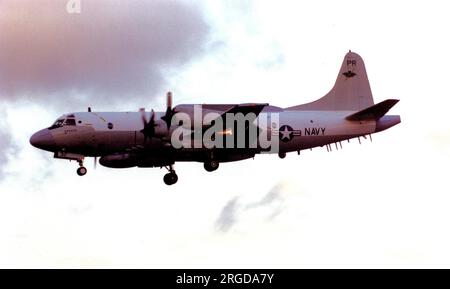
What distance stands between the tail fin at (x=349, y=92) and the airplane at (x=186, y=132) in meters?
1.46

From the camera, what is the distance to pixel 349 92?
54.5 metres

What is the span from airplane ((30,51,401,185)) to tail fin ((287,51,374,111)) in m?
1.46

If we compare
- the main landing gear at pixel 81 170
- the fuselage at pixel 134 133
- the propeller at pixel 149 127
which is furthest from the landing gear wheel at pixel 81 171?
the propeller at pixel 149 127

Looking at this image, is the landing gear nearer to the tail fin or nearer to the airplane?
the airplane

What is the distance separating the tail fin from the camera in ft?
178

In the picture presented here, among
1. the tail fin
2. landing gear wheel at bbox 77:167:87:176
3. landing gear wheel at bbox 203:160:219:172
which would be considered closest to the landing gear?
landing gear wheel at bbox 203:160:219:172

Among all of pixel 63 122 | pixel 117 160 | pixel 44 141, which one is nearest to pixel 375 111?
pixel 117 160

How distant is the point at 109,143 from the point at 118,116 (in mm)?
1584

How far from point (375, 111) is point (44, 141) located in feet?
57.4

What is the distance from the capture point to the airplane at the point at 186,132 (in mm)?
48219

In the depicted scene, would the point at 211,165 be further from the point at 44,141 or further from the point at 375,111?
the point at 375,111

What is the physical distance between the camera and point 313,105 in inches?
2136
